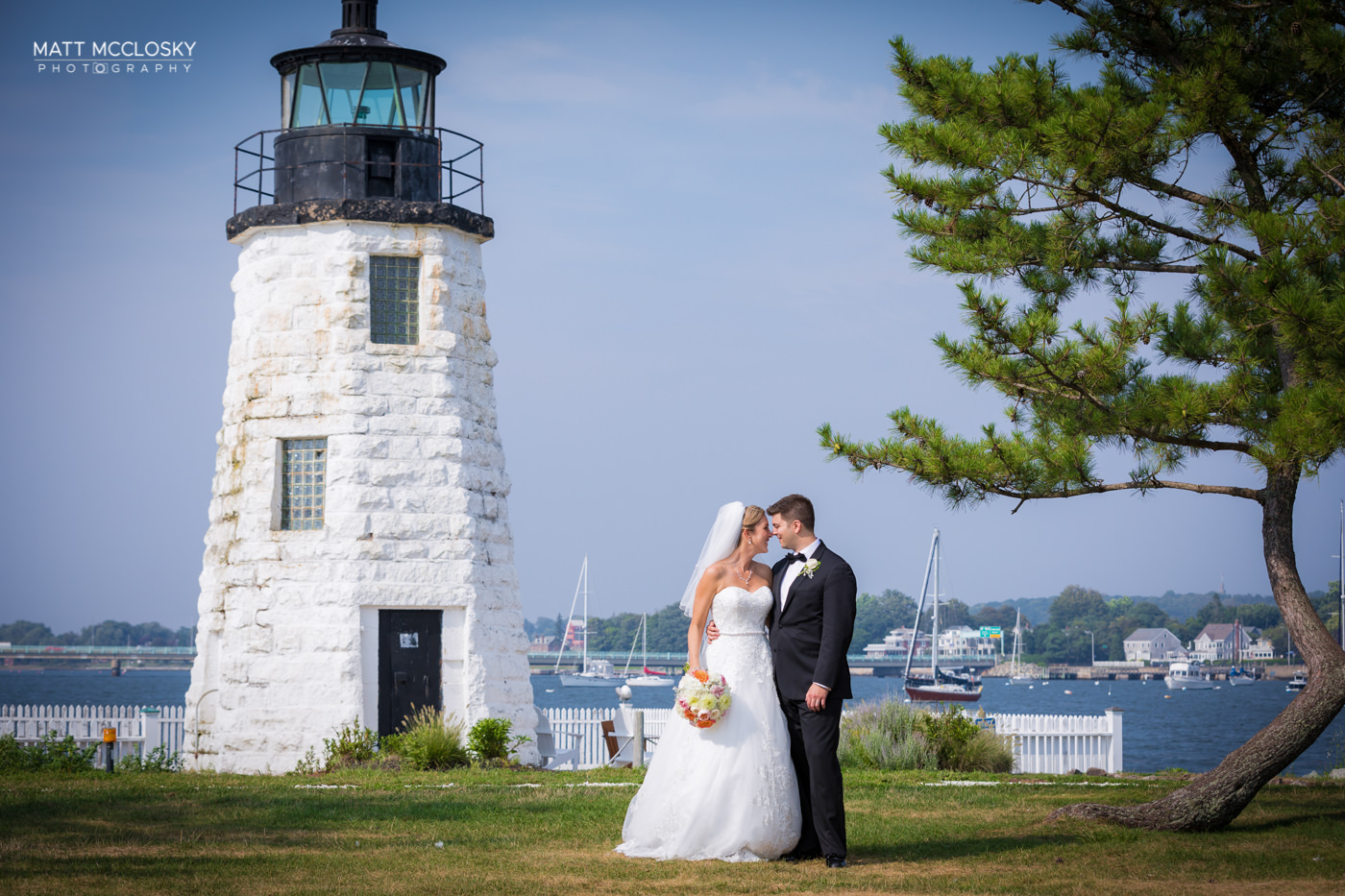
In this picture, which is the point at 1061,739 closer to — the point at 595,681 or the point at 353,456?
the point at 353,456

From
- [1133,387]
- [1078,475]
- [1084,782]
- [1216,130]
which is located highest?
[1216,130]

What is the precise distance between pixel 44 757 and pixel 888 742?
9788mm

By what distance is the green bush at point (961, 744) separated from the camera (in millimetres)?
15555

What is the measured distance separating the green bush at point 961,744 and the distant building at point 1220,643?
126644 mm

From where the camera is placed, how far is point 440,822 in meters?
9.85

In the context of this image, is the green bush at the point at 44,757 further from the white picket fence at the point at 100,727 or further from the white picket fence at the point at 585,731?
the white picket fence at the point at 585,731

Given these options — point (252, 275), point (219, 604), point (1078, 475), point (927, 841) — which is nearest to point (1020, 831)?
point (927, 841)

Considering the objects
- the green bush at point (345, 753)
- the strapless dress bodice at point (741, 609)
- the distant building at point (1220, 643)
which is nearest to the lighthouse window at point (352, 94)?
the green bush at point (345, 753)

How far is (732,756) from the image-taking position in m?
7.97

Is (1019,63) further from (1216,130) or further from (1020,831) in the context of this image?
(1020,831)

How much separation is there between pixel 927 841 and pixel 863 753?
633cm

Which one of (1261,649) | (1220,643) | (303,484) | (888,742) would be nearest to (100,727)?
(303,484)

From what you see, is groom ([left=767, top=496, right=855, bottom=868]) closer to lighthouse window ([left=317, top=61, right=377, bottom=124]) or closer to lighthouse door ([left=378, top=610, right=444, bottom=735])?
lighthouse door ([left=378, top=610, right=444, bottom=735])

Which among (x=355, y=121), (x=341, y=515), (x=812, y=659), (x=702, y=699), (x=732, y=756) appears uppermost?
(x=355, y=121)
